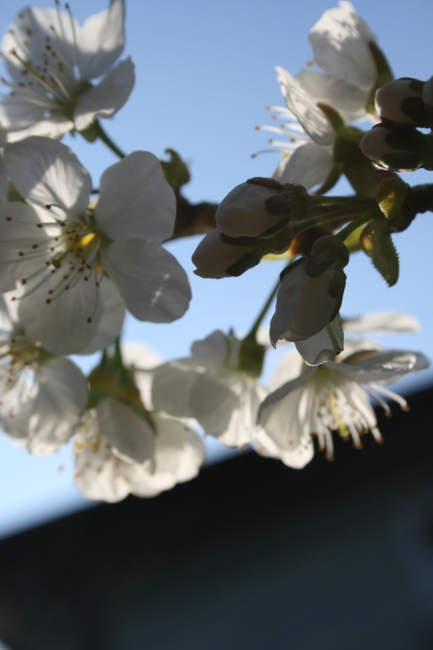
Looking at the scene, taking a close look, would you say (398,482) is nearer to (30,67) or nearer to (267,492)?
(267,492)

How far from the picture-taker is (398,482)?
139 inches

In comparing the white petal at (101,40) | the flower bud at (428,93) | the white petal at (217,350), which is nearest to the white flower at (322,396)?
the white petal at (217,350)

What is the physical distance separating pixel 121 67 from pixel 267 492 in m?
2.87

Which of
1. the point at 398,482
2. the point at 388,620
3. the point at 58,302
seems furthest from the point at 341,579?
the point at 58,302

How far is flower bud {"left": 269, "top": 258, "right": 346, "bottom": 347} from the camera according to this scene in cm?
47

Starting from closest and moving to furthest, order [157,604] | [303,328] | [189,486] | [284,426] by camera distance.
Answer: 1. [303,328]
2. [284,426]
3. [189,486]
4. [157,604]

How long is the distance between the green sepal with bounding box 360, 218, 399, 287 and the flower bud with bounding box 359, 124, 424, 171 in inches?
2.7

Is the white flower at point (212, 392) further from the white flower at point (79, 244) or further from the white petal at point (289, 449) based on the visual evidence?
the white flower at point (79, 244)

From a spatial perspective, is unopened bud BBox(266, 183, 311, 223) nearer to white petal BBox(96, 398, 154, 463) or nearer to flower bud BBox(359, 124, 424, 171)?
flower bud BBox(359, 124, 424, 171)

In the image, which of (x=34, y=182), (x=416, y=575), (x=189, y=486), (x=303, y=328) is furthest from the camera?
(x=416, y=575)

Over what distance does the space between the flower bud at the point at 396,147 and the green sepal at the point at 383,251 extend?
2.7 inches

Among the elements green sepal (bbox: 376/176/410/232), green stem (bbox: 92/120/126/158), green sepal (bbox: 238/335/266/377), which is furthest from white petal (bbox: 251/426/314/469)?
green stem (bbox: 92/120/126/158)

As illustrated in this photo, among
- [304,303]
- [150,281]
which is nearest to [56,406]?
[150,281]

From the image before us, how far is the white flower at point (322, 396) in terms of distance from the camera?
764 mm
